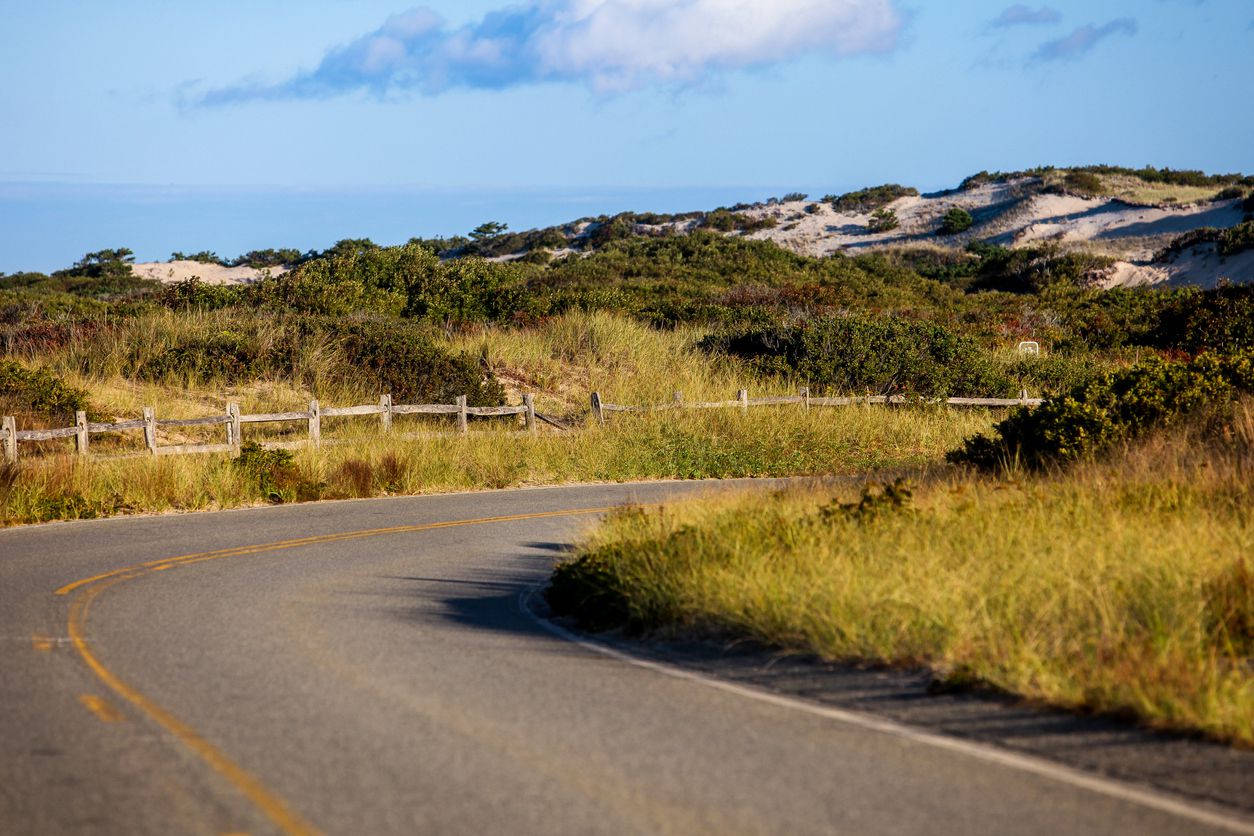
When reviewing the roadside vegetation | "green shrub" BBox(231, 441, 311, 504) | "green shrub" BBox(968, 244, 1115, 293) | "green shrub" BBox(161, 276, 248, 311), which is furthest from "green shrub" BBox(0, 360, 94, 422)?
"green shrub" BBox(968, 244, 1115, 293)

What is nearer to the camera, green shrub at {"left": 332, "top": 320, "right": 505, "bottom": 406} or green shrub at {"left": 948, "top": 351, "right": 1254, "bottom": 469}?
green shrub at {"left": 948, "top": 351, "right": 1254, "bottom": 469}

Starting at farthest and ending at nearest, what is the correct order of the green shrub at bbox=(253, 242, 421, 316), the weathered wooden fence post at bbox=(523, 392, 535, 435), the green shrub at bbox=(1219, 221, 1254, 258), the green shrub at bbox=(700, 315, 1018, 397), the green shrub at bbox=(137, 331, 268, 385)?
the green shrub at bbox=(1219, 221, 1254, 258) → the green shrub at bbox=(253, 242, 421, 316) → the green shrub at bbox=(700, 315, 1018, 397) → the green shrub at bbox=(137, 331, 268, 385) → the weathered wooden fence post at bbox=(523, 392, 535, 435)

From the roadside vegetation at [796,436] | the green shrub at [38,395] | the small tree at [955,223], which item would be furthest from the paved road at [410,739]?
the small tree at [955,223]

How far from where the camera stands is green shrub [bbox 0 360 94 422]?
23.9m

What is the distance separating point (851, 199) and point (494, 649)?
93.6 meters

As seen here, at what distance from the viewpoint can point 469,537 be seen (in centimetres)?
1655

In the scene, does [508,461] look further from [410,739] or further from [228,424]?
[410,739]

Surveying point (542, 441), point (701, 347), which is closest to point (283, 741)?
point (542, 441)

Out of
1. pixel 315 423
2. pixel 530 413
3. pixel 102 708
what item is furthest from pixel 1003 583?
pixel 530 413

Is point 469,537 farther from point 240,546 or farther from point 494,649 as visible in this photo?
point 494,649

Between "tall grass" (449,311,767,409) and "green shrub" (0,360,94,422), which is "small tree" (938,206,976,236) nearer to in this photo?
"tall grass" (449,311,767,409)

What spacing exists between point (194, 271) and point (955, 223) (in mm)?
48669

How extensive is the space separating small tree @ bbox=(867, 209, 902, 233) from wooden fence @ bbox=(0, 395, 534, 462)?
67462 millimetres

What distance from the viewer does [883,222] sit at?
3617 inches
